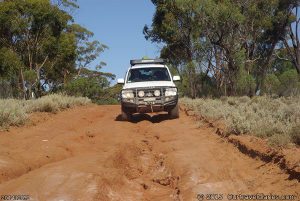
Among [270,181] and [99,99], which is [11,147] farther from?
[99,99]

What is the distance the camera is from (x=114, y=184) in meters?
7.27

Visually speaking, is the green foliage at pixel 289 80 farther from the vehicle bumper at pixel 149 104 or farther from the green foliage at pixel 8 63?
the vehicle bumper at pixel 149 104

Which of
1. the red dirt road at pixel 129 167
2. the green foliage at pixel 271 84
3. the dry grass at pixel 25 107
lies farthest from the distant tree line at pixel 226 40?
the red dirt road at pixel 129 167

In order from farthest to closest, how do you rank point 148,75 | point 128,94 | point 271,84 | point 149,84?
point 271,84, point 148,75, point 149,84, point 128,94

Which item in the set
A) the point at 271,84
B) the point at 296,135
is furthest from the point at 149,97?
the point at 271,84

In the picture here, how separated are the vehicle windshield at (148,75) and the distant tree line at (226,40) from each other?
1217 cm

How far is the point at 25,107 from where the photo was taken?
16.6 metres

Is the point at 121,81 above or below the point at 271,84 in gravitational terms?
above

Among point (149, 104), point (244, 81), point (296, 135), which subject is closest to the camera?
point (296, 135)

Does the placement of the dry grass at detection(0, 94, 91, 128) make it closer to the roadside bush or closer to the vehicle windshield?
the roadside bush

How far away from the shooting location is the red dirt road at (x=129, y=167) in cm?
688

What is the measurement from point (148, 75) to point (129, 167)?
8062 millimetres

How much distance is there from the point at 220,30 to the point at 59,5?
1099 cm

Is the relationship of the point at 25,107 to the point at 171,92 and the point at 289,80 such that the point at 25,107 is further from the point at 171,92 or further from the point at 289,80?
the point at 289,80
